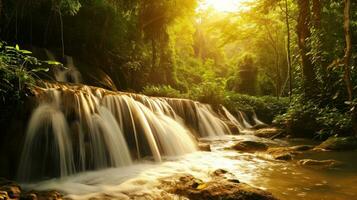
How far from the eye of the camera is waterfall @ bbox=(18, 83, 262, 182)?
4398mm

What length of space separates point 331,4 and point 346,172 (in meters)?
7.31

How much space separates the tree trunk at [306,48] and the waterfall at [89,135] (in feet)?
17.7

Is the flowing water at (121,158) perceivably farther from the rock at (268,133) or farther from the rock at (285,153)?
the rock at (268,133)

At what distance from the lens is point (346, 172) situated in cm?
465

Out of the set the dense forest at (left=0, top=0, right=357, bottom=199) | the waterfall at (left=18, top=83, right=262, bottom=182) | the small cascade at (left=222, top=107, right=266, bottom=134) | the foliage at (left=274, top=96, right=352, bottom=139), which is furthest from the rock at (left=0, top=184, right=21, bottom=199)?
the small cascade at (left=222, top=107, right=266, bottom=134)

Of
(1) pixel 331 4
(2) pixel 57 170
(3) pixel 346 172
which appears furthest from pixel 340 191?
(1) pixel 331 4

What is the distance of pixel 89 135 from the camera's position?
5.09 m

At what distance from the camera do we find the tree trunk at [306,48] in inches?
401

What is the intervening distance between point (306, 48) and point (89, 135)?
913 cm

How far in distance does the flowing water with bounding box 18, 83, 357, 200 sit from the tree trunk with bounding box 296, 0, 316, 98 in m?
4.37

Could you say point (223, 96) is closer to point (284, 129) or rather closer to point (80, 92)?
point (284, 129)

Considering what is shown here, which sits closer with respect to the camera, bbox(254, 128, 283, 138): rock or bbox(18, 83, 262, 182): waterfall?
bbox(18, 83, 262, 182): waterfall

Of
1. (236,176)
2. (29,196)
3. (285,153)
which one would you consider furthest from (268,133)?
(29,196)

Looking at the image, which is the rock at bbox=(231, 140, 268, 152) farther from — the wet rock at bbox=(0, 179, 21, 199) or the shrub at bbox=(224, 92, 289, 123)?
the shrub at bbox=(224, 92, 289, 123)
